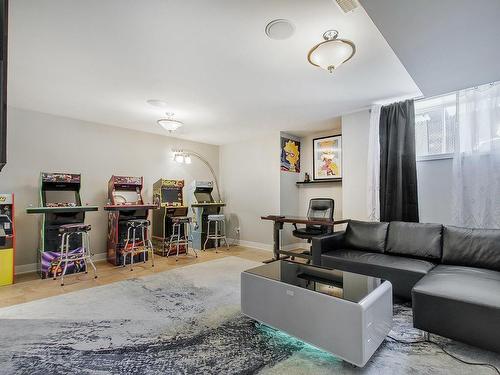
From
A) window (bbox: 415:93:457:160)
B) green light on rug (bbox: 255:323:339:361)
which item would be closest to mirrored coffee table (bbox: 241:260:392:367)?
green light on rug (bbox: 255:323:339:361)

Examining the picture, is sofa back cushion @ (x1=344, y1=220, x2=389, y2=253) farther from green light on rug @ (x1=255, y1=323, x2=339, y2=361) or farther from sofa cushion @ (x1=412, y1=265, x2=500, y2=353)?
green light on rug @ (x1=255, y1=323, x2=339, y2=361)

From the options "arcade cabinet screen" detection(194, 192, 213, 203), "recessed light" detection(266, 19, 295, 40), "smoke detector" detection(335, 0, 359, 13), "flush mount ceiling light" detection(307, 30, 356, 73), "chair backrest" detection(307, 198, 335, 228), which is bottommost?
"chair backrest" detection(307, 198, 335, 228)

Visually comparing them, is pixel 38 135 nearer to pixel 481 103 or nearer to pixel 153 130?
pixel 153 130

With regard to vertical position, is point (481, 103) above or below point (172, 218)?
above

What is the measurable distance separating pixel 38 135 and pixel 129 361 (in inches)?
163

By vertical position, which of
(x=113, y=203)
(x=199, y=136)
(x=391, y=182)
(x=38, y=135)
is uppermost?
(x=199, y=136)

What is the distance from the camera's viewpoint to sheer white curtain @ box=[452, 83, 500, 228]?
3.10 meters

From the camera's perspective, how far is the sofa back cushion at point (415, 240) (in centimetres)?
306

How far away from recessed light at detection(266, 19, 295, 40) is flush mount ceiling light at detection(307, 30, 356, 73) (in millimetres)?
264

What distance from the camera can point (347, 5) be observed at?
178 centimetres

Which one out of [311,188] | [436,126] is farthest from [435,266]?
[311,188]

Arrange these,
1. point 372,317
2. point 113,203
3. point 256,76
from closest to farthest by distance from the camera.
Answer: point 372,317 → point 256,76 → point 113,203

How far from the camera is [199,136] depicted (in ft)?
19.9

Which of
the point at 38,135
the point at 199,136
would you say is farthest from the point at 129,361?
the point at 199,136
